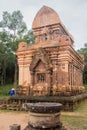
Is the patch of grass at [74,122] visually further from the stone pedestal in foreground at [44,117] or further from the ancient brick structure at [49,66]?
the stone pedestal in foreground at [44,117]

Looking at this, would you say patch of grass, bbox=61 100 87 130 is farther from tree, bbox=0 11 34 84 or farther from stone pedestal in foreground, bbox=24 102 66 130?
tree, bbox=0 11 34 84

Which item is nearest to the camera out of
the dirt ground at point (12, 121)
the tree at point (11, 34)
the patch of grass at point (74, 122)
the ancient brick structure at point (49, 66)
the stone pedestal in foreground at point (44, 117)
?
the stone pedestal in foreground at point (44, 117)

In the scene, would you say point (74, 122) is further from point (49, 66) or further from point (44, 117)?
point (49, 66)

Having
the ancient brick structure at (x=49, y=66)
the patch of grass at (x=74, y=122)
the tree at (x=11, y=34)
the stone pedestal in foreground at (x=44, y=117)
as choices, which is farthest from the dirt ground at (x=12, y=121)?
the tree at (x=11, y=34)

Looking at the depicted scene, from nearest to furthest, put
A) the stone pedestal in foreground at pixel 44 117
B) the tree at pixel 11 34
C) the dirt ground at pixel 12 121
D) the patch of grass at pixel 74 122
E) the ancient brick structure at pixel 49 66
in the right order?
the stone pedestal in foreground at pixel 44 117 < the patch of grass at pixel 74 122 < the dirt ground at pixel 12 121 < the ancient brick structure at pixel 49 66 < the tree at pixel 11 34

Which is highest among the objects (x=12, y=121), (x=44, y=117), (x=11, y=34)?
(x=11, y=34)

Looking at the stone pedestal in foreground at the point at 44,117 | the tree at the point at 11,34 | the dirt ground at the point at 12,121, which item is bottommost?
the dirt ground at the point at 12,121

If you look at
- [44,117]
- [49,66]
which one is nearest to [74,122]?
[44,117]

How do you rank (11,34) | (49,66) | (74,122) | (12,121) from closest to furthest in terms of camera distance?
(74,122) < (12,121) < (49,66) < (11,34)

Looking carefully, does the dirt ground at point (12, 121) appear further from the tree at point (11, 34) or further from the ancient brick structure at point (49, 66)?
the tree at point (11, 34)

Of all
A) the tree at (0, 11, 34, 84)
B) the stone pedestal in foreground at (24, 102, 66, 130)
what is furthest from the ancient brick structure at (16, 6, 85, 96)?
the tree at (0, 11, 34, 84)

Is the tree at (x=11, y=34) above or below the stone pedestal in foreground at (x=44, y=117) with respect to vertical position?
above

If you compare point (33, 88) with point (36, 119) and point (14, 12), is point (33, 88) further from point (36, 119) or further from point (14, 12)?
point (14, 12)

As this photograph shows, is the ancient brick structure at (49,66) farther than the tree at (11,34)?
No
